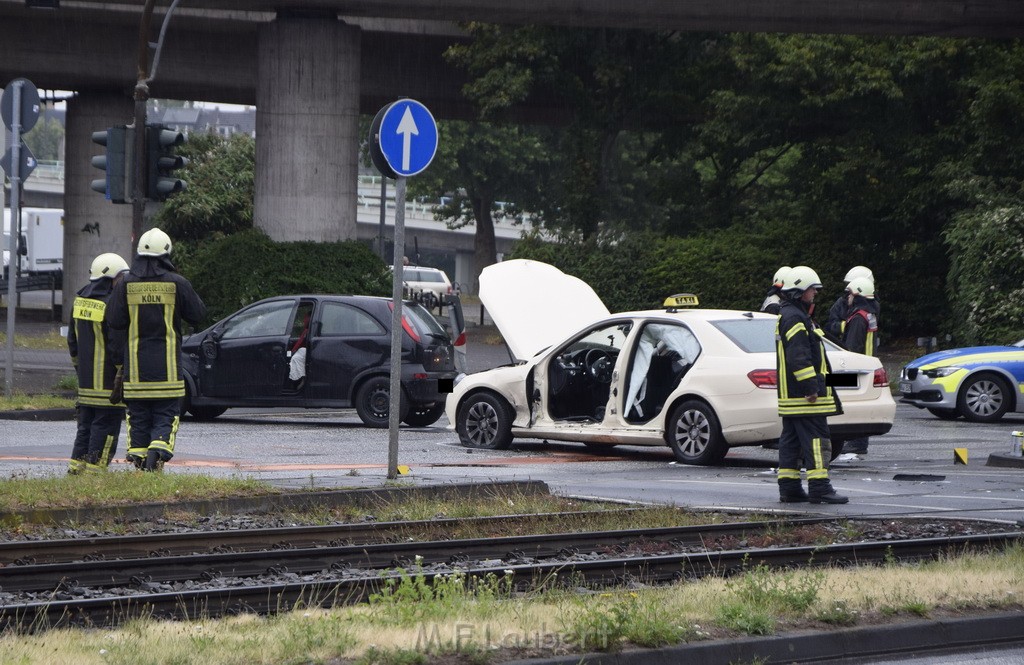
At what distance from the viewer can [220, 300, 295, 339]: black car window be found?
727 inches

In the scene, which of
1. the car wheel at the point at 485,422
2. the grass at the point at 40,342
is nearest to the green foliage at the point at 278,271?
the grass at the point at 40,342

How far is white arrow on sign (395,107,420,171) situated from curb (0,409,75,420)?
843 centimetres

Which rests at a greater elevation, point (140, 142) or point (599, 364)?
point (140, 142)

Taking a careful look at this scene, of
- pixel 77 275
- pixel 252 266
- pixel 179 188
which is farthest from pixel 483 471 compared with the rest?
pixel 77 275

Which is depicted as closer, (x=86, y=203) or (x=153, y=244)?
(x=153, y=244)

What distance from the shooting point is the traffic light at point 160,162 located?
15.3 m

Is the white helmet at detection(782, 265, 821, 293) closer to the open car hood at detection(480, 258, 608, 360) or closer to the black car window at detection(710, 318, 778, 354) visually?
the black car window at detection(710, 318, 778, 354)

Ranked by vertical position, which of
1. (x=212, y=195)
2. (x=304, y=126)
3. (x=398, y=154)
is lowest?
(x=398, y=154)

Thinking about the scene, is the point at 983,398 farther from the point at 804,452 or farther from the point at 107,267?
the point at 107,267

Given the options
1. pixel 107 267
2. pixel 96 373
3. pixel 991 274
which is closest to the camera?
pixel 96 373

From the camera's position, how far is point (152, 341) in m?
11.6

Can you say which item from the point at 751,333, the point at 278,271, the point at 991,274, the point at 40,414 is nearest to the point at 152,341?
the point at 751,333

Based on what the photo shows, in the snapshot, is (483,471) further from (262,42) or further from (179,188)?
(262,42)

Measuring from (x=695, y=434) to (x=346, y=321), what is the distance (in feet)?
17.3
